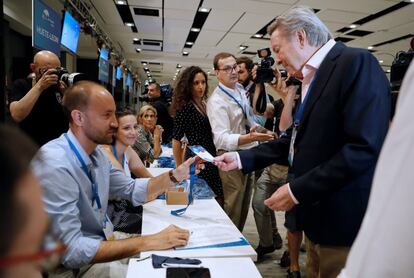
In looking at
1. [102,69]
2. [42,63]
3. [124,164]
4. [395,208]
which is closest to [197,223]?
[124,164]

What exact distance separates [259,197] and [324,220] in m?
1.93

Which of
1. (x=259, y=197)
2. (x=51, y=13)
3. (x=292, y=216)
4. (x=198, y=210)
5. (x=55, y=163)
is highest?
(x=51, y=13)

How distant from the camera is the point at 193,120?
265cm

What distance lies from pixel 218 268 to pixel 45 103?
2.08 m

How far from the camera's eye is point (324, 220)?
1.28 m

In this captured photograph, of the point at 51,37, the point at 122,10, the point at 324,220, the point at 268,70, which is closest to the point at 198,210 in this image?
the point at 324,220

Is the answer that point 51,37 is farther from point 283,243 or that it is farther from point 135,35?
point 135,35

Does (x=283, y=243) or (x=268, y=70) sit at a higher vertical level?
(x=268, y=70)

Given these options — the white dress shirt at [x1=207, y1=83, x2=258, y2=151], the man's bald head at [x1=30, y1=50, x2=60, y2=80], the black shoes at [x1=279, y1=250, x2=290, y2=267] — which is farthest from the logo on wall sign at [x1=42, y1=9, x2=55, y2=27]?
the black shoes at [x1=279, y1=250, x2=290, y2=267]

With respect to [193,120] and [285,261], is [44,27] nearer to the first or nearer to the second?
[193,120]

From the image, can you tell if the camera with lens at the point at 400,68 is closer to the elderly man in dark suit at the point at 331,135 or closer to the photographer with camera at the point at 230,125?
the elderly man in dark suit at the point at 331,135

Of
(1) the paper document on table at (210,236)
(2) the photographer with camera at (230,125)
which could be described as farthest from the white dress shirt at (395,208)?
(2) the photographer with camera at (230,125)

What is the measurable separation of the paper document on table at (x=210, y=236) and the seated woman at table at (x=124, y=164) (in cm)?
67

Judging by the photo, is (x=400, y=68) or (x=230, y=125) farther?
(x=230, y=125)
